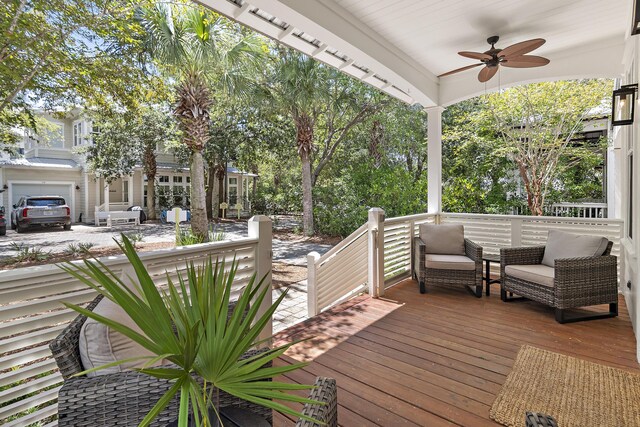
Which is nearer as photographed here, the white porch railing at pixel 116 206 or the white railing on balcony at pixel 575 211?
the white railing on balcony at pixel 575 211

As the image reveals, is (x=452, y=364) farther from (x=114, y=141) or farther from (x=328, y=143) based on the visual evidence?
(x=114, y=141)

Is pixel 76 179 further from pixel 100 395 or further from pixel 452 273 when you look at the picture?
pixel 100 395

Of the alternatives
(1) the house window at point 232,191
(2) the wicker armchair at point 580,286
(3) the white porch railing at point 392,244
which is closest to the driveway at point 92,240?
(3) the white porch railing at point 392,244

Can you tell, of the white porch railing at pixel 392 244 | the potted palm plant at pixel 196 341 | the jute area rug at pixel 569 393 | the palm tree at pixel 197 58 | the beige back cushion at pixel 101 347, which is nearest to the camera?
the potted palm plant at pixel 196 341

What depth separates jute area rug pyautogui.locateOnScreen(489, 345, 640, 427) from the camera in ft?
6.53

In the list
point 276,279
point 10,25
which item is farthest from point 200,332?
point 10,25

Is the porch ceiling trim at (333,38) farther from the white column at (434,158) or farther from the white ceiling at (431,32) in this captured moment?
the white column at (434,158)

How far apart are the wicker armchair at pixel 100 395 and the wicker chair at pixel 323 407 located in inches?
18.7

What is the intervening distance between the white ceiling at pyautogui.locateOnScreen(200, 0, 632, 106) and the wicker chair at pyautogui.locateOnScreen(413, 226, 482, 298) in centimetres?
243

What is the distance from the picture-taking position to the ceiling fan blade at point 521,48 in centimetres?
329

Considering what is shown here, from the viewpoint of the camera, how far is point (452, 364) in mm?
2633

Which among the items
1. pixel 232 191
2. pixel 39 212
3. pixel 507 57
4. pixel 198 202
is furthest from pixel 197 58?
pixel 232 191

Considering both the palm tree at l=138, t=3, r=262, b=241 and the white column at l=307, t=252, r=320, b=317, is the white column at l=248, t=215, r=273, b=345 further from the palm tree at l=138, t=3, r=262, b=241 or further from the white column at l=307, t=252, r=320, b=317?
the palm tree at l=138, t=3, r=262, b=241

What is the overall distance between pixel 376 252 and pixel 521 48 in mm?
2720
